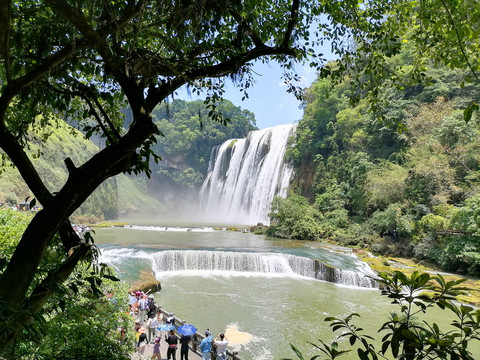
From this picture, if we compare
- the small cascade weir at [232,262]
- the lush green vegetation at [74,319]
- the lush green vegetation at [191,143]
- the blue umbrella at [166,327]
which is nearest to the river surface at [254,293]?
the small cascade weir at [232,262]

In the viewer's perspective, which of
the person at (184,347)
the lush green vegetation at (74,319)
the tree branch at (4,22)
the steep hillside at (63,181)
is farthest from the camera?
the steep hillside at (63,181)

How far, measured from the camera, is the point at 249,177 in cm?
4100

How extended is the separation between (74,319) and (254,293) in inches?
A: 395

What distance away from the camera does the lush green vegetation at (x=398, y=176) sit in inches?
675

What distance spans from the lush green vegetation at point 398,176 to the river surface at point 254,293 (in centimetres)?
397

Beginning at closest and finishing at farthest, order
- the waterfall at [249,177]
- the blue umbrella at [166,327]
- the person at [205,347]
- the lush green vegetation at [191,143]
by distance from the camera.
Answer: the person at [205,347]
the blue umbrella at [166,327]
the waterfall at [249,177]
the lush green vegetation at [191,143]

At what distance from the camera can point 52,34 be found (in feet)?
9.23

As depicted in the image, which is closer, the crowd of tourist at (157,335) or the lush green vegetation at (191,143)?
the crowd of tourist at (157,335)

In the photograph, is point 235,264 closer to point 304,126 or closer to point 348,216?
point 348,216

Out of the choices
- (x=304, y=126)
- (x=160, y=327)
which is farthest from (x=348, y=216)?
(x=160, y=327)

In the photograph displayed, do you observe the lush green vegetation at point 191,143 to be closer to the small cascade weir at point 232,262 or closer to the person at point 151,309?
the small cascade weir at point 232,262

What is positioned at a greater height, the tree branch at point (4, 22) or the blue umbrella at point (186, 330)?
the tree branch at point (4, 22)

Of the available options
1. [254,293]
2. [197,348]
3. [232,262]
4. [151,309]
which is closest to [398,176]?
[232,262]

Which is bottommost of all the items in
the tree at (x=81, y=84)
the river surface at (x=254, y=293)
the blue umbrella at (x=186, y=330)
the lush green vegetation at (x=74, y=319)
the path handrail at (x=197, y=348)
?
the river surface at (x=254, y=293)
